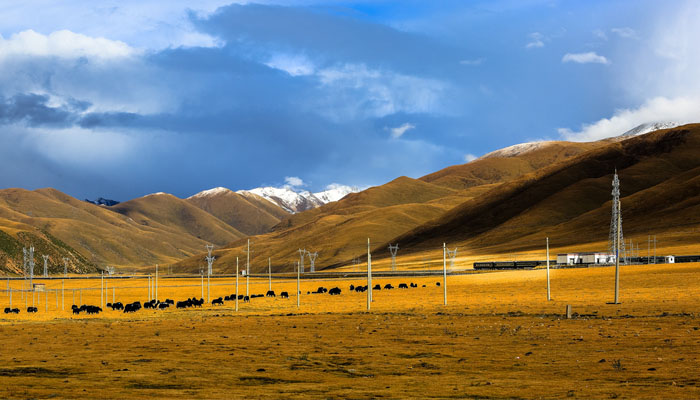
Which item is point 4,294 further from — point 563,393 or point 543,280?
point 563,393

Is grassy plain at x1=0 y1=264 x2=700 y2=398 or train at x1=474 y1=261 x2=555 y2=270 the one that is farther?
train at x1=474 y1=261 x2=555 y2=270

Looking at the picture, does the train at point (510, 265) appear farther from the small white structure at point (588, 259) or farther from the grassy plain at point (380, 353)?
the grassy plain at point (380, 353)

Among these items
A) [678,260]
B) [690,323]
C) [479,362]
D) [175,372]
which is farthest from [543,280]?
[175,372]

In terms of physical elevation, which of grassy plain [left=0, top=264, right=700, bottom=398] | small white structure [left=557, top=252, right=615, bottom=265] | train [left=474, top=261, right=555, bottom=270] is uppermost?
small white structure [left=557, top=252, right=615, bottom=265]

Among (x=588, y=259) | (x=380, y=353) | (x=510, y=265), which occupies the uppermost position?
(x=588, y=259)

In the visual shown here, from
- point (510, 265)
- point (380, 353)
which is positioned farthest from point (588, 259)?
point (380, 353)

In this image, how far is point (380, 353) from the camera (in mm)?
42156

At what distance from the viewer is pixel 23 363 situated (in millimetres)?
38281

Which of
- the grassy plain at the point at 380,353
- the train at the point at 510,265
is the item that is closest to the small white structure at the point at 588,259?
the train at the point at 510,265

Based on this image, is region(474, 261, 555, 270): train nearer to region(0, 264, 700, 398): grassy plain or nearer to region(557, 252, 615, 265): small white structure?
region(557, 252, 615, 265): small white structure

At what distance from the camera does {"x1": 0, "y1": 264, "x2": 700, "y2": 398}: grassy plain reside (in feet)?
94.6

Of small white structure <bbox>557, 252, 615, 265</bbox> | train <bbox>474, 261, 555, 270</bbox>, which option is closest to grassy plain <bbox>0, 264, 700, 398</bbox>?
small white structure <bbox>557, 252, 615, 265</bbox>

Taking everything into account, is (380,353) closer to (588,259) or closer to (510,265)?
(588,259)

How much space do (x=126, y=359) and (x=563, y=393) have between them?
24425 mm
